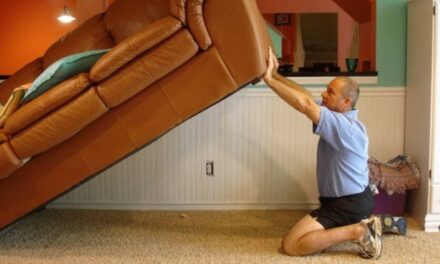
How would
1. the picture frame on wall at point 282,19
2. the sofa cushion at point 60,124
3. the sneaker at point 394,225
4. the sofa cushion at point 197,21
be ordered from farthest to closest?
the picture frame on wall at point 282,19 < the sneaker at point 394,225 < the sofa cushion at point 60,124 < the sofa cushion at point 197,21

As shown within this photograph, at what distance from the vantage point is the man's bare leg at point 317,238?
2699mm

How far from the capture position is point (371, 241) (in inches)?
105

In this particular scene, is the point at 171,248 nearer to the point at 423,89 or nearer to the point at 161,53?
the point at 161,53

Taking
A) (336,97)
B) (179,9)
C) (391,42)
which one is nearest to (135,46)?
(179,9)

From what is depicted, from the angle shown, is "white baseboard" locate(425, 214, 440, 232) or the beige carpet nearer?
the beige carpet

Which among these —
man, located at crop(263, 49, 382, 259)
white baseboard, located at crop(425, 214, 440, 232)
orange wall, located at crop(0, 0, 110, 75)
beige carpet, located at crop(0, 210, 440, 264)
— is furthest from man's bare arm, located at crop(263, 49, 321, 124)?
orange wall, located at crop(0, 0, 110, 75)

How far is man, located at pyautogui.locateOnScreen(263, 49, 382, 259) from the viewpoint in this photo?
2619 mm

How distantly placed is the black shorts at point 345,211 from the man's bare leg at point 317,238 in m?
0.04

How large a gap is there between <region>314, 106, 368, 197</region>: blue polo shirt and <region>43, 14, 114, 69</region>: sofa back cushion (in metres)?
1.57

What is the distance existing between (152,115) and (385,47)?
1772mm

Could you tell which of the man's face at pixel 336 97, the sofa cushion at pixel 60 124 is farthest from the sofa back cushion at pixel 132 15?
the man's face at pixel 336 97

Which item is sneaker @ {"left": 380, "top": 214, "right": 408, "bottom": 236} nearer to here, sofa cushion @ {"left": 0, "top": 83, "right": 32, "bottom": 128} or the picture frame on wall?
sofa cushion @ {"left": 0, "top": 83, "right": 32, "bottom": 128}

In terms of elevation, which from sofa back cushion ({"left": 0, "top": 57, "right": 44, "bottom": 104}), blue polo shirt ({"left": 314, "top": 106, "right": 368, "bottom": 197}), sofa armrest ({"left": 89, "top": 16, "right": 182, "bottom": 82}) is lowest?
blue polo shirt ({"left": 314, "top": 106, "right": 368, "bottom": 197})

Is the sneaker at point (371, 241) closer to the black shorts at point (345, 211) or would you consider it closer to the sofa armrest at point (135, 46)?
the black shorts at point (345, 211)
